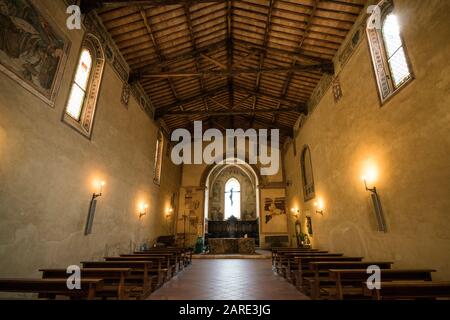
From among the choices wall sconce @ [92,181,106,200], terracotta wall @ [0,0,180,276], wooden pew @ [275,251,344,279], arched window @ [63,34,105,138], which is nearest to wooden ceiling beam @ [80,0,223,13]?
arched window @ [63,34,105,138]

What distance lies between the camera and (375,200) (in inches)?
241

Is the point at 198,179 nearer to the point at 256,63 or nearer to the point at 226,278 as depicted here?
the point at 256,63

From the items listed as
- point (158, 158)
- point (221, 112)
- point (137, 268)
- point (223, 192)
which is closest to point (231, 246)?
point (158, 158)

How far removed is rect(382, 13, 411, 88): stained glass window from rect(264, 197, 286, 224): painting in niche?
12.3 m

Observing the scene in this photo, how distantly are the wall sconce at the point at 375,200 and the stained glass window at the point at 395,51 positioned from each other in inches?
93.8

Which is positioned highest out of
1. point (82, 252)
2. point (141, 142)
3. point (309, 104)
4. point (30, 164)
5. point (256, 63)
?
point (256, 63)

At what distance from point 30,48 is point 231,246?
13.5 metres

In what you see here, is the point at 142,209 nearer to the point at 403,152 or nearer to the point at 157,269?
the point at 157,269

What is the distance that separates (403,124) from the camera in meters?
5.20

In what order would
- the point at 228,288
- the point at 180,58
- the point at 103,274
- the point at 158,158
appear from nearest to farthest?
the point at 103,274 < the point at 228,288 < the point at 180,58 < the point at 158,158

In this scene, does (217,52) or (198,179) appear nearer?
(217,52)
